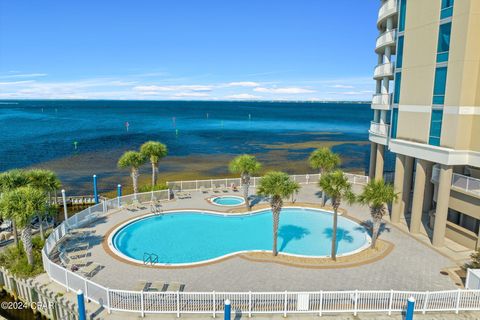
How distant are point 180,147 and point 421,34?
6339cm

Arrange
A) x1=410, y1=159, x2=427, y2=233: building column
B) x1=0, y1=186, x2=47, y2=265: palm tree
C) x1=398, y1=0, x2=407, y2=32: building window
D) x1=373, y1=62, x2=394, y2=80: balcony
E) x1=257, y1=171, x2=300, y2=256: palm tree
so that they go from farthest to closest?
x1=373, y1=62, x2=394, y2=80: balcony → x1=398, y1=0, x2=407, y2=32: building window → x1=410, y1=159, x2=427, y2=233: building column → x1=257, y1=171, x2=300, y2=256: palm tree → x1=0, y1=186, x2=47, y2=265: palm tree

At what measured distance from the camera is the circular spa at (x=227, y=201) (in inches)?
1199

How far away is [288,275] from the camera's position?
17.4 meters

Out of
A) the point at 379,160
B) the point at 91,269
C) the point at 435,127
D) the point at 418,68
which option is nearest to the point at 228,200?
the point at 379,160

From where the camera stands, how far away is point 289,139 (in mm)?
97125

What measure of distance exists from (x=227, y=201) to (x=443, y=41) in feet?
68.1

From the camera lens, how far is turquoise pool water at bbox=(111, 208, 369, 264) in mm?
21594

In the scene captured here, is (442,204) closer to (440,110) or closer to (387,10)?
(440,110)

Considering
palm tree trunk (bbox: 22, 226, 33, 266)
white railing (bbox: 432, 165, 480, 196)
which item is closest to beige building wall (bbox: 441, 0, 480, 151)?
white railing (bbox: 432, 165, 480, 196)

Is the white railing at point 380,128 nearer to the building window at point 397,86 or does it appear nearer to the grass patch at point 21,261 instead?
the building window at point 397,86

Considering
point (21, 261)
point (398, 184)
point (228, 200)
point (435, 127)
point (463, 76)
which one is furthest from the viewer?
point (228, 200)

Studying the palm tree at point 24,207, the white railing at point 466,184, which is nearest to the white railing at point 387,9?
the white railing at point 466,184

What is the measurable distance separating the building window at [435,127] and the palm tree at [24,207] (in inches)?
916

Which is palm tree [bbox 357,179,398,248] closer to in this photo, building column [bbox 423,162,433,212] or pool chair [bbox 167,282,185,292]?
building column [bbox 423,162,433,212]
